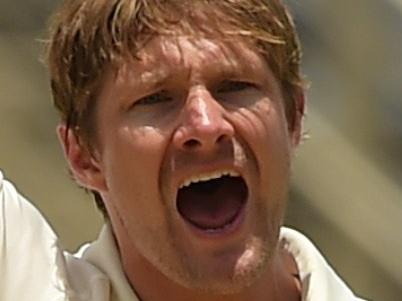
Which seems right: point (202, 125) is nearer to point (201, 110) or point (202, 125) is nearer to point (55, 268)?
point (201, 110)

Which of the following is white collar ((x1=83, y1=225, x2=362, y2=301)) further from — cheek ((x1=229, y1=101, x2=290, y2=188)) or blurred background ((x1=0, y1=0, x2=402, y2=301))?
blurred background ((x1=0, y1=0, x2=402, y2=301))

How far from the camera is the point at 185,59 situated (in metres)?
0.86

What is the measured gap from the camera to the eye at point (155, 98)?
867 mm

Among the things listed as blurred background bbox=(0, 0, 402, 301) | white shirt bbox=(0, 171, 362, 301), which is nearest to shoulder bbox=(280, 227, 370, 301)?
white shirt bbox=(0, 171, 362, 301)

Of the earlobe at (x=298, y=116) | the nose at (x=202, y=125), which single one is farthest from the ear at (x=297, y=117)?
the nose at (x=202, y=125)

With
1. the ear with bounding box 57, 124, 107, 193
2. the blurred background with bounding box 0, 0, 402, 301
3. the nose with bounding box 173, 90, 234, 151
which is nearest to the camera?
the nose with bounding box 173, 90, 234, 151

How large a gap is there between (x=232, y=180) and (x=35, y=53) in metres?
0.75

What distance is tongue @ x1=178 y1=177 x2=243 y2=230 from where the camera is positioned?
0.91 meters

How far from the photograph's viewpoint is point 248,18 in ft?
2.96

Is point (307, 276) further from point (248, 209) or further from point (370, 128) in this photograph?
point (370, 128)

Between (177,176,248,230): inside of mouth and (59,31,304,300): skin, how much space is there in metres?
0.02

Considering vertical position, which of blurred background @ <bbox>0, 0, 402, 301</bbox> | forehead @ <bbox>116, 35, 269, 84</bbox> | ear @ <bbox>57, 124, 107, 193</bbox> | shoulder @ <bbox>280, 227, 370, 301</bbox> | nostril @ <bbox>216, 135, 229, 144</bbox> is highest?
forehead @ <bbox>116, 35, 269, 84</bbox>

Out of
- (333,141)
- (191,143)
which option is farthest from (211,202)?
(333,141)

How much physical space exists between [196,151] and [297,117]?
0.43ft
